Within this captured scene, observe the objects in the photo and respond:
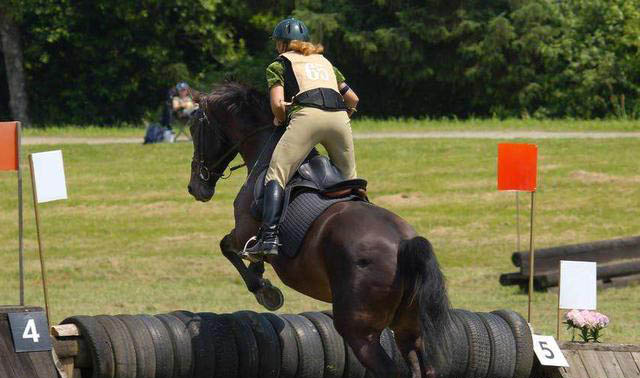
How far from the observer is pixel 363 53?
111 feet

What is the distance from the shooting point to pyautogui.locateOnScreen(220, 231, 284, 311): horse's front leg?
28.0 ft

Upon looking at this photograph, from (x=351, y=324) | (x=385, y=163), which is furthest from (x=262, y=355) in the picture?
(x=385, y=163)

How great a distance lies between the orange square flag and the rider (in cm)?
299

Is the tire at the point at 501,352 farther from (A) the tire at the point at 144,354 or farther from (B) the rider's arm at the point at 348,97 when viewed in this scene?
(A) the tire at the point at 144,354

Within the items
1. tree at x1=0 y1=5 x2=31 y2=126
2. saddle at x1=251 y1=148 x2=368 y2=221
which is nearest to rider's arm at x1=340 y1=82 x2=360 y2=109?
saddle at x1=251 y1=148 x2=368 y2=221

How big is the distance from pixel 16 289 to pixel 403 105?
21546 millimetres

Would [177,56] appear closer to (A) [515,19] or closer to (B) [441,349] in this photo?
(A) [515,19]

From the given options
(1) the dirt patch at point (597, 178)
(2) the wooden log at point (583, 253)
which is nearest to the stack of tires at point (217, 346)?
(2) the wooden log at point (583, 253)

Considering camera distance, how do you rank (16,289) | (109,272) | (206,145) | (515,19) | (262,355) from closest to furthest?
(262,355) < (206,145) < (16,289) < (109,272) < (515,19)

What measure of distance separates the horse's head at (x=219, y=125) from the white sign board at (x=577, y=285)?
259 cm

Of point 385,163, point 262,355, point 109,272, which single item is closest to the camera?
point 262,355

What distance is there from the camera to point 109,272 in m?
17.5

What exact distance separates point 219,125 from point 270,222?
127 centimetres

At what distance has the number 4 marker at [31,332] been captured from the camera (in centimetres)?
779
